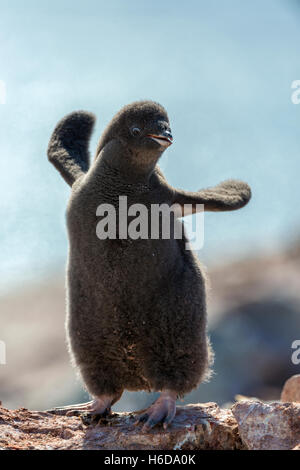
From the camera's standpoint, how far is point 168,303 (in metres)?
3.71

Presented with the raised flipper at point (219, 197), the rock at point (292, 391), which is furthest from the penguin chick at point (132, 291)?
the rock at point (292, 391)

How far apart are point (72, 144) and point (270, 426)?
8.44ft

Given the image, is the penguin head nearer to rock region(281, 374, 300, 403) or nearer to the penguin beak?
the penguin beak

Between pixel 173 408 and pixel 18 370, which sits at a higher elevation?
pixel 18 370

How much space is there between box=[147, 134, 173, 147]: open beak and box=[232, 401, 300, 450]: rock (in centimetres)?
167

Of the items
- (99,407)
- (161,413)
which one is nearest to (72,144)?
(99,407)

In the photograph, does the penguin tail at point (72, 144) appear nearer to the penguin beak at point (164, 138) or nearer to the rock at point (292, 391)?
the penguin beak at point (164, 138)

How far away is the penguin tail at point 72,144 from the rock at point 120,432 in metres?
1.73

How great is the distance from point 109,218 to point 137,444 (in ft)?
4.51

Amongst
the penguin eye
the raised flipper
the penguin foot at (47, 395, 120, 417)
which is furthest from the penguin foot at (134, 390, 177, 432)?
the penguin eye

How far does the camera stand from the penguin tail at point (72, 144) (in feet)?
14.3
